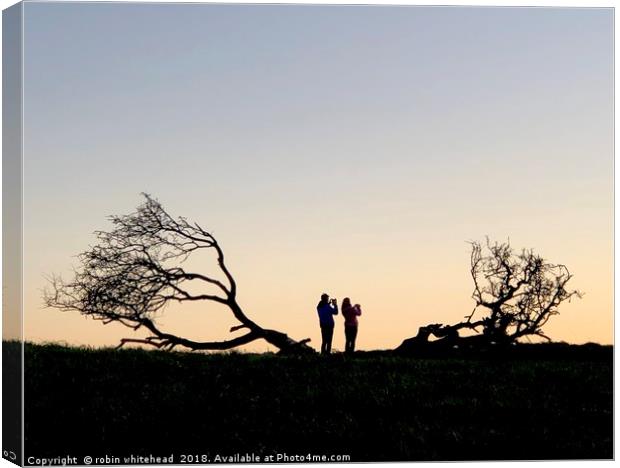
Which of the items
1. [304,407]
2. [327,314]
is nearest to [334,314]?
[327,314]

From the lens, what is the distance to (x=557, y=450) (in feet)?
81.7

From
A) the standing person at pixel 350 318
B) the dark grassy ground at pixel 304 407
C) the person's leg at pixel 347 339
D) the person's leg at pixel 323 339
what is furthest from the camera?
the person's leg at pixel 323 339

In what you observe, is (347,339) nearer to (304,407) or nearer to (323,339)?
(323,339)

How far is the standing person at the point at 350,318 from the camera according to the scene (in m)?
25.5

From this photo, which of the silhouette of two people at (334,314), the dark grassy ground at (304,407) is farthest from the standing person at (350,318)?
the dark grassy ground at (304,407)

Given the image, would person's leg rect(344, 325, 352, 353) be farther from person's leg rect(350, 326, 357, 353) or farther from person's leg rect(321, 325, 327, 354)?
person's leg rect(321, 325, 327, 354)

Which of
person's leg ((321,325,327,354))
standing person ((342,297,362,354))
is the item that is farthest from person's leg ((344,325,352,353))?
person's leg ((321,325,327,354))

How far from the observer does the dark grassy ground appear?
24250mm

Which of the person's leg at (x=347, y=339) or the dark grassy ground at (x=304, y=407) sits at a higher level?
the person's leg at (x=347, y=339)

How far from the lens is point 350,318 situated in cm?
2569

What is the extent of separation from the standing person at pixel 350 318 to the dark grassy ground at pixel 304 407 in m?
0.63

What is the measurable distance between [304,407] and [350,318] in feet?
6.02

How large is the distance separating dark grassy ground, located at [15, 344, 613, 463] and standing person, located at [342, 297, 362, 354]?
2.05 ft

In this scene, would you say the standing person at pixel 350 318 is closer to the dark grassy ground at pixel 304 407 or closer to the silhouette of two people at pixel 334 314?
the silhouette of two people at pixel 334 314
